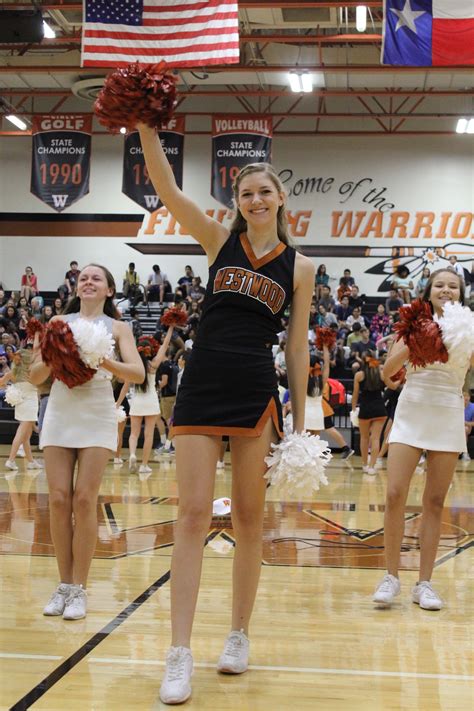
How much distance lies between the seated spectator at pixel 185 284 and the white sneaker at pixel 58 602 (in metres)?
16.3

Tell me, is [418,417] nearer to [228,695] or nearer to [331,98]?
[228,695]

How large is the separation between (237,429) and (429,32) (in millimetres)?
7814

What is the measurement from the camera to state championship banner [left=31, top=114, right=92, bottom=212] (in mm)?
16891

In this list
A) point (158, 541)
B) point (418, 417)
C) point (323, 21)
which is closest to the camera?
Answer: point (418, 417)

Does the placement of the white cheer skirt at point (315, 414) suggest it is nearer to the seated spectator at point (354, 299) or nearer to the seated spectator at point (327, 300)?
the seated spectator at point (327, 300)

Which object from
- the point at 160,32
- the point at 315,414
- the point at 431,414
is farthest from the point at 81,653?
the point at 160,32

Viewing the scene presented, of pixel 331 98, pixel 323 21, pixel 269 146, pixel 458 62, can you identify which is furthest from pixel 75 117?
pixel 458 62

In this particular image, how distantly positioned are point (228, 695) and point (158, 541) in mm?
2905

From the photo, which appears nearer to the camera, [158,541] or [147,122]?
[147,122]

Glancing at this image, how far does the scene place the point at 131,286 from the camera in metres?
21.7

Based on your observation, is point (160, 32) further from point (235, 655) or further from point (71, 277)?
point (71, 277)

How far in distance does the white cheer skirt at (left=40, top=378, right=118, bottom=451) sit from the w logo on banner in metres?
13.6

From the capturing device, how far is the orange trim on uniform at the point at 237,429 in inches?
109

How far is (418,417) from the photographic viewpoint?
403 centimetres
